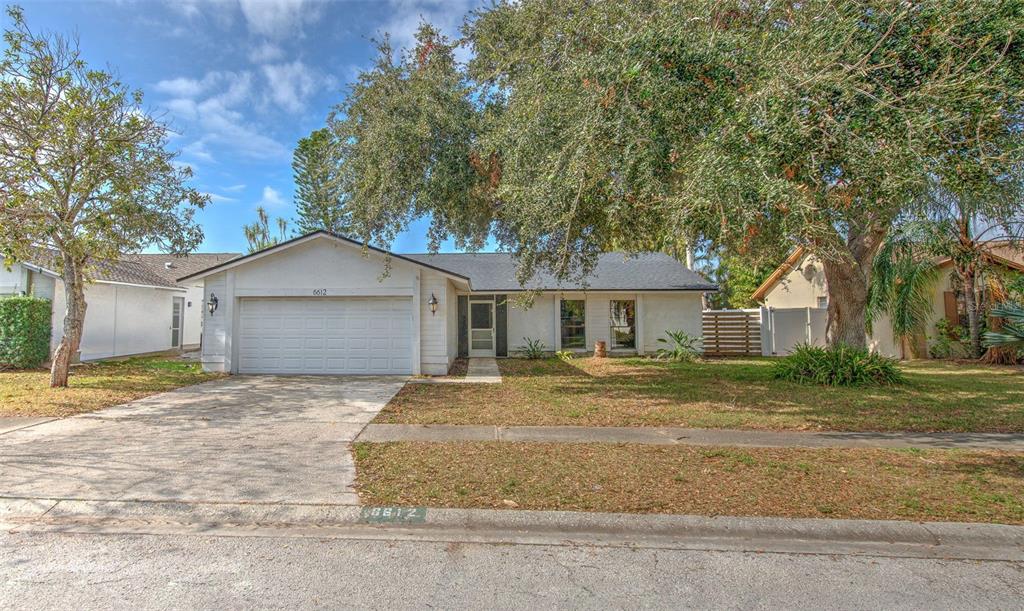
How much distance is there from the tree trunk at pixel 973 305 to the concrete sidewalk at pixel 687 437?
10.8 m

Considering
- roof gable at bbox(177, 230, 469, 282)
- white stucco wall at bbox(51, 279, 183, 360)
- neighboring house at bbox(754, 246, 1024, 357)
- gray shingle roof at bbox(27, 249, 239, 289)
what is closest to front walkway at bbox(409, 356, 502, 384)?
roof gable at bbox(177, 230, 469, 282)

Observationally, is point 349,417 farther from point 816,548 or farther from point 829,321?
point 829,321

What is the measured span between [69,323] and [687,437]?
12250mm

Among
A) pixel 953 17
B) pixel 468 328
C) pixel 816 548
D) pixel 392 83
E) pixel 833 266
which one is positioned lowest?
pixel 816 548

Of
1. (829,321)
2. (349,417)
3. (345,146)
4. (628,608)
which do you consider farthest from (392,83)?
(829,321)

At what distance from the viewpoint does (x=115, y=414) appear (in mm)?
7746

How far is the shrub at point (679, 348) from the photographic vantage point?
16.7m

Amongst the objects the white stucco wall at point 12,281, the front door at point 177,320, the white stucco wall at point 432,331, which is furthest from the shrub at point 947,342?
the front door at point 177,320

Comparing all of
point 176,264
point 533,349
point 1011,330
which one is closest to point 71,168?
point 533,349

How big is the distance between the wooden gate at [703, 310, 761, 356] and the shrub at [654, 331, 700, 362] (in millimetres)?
1324

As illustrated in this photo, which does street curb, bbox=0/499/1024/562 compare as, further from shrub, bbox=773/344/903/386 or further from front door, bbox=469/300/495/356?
front door, bbox=469/300/495/356

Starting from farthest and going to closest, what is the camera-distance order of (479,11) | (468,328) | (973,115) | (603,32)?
(468,328) → (479,11) → (603,32) → (973,115)

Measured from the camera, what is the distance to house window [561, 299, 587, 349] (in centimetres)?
1827

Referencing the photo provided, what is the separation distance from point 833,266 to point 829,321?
167 cm
